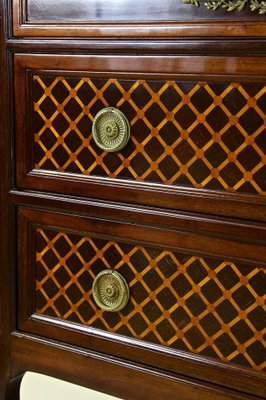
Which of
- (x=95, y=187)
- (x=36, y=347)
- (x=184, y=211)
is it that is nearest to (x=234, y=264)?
(x=184, y=211)

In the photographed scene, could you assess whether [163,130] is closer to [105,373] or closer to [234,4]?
[234,4]

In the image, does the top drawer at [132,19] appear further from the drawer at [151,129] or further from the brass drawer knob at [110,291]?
the brass drawer knob at [110,291]

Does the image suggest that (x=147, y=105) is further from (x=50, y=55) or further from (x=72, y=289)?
(x=72, y=289)

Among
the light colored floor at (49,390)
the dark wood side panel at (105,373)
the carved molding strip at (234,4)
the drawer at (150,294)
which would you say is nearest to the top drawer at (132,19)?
the carved molding strip at (234,4)

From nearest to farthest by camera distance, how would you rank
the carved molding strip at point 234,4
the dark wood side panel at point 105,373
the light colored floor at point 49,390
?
the carved molding strip at point 234,4, the dark wood side panel at point 105,373, the light colored floor at point 49,390

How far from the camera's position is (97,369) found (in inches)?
32.9

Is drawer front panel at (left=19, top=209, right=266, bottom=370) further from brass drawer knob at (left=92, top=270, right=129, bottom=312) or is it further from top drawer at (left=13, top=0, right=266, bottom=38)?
top drawer at (left=13, top=0, right=266, bottom=38)

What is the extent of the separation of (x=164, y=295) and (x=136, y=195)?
13 cm

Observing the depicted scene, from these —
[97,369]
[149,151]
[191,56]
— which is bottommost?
[97,369]

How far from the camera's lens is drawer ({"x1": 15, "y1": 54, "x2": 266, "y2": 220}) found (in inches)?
27.4

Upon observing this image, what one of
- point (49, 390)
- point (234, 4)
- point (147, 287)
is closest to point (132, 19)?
point (234, 4)

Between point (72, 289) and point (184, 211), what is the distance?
203mm

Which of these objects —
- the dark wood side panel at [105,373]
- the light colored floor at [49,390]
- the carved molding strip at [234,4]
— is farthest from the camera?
the light colored floor at [49,390]

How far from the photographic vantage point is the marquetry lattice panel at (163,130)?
70 centimetres
